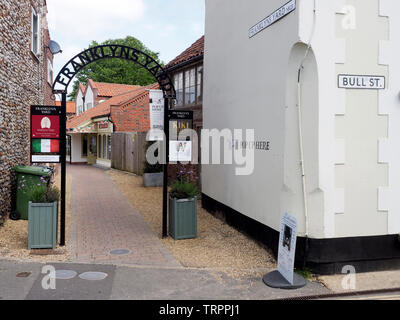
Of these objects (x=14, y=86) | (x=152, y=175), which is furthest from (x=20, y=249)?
(x=152, y=175)

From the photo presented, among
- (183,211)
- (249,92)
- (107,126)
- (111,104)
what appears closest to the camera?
(249,92)

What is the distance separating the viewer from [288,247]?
5543 mm

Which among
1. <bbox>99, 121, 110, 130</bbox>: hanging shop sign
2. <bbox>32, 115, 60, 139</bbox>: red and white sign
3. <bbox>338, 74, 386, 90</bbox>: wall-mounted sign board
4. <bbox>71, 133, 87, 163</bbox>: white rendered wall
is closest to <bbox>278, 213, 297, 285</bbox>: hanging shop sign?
<bbox>338, 74, 386, 90</bbox>: wall-mounted sign board

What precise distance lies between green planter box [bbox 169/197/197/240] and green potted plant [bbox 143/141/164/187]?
7.91 metres

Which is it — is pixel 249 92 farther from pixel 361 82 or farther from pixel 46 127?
pixel 46 127

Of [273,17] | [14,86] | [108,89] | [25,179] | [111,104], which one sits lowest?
[25,179]

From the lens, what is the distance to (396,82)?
6078mm

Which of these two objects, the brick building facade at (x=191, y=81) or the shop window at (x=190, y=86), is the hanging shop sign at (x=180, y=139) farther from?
the shop window at (x=190, y=86)

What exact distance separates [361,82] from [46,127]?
5304mm

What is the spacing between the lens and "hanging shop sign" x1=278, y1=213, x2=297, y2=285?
542 cm

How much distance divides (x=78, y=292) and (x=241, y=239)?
376 cm

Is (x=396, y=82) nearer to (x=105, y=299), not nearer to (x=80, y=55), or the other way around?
(x=105, y=299)

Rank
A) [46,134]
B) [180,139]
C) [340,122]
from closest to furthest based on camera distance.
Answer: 1. [340,122]
2. [46,134]
3. [180,139]
